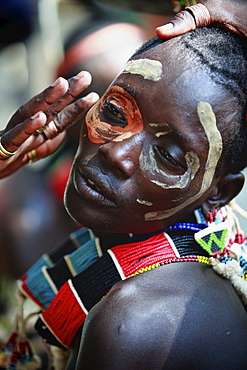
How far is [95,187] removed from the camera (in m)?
1.17

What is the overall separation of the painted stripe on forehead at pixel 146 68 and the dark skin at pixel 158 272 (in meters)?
0.02

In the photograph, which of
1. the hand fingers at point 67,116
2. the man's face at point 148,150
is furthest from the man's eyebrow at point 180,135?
the hand fingers at point 67,116

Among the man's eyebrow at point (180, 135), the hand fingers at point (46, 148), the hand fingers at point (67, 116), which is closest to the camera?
the man's eyebrow at point (180, 135)

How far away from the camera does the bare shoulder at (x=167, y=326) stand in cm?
98

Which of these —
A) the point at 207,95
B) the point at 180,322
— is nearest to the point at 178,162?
the point at 207,95

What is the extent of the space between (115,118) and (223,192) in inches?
16.4

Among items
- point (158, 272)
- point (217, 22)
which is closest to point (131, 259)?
point (158, 272)

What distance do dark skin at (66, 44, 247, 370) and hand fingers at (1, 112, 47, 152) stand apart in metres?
0.14

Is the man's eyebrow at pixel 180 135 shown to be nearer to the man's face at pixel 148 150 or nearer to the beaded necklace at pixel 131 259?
the man's face at pixel 148 150

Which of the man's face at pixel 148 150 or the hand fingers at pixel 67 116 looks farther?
the hand fingers at pixel 67 116

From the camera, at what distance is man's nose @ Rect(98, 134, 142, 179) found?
112 cm

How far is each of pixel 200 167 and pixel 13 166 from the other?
2.44 ft

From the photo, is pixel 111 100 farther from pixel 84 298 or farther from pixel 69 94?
pixel 84 298

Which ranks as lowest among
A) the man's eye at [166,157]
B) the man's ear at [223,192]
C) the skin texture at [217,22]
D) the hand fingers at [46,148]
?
the man's ear at [223,192]
